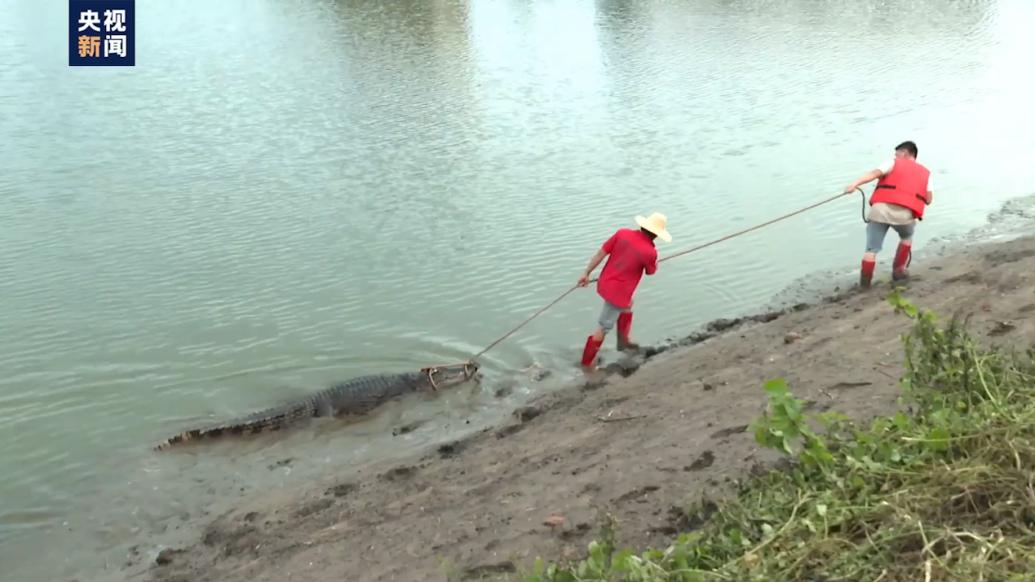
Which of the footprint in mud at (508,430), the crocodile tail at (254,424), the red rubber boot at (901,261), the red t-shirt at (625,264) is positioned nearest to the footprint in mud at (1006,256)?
the red rubber boot at (901,261)

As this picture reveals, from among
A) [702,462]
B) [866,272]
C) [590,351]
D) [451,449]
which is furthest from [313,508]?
[866,272]

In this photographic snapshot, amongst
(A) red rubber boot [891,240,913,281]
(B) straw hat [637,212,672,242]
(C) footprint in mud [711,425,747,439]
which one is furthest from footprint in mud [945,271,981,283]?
(C) footprint in mud [711,425,747,439]

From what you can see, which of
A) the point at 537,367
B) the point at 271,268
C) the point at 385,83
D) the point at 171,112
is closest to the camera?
the point at 537,367

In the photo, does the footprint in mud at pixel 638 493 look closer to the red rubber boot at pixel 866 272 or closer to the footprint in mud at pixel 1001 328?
the footprint in mud at pixel 1001 328

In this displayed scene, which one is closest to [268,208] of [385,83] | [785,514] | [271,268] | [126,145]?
[271,268]

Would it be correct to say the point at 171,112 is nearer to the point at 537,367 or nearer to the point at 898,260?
the point at 537,367

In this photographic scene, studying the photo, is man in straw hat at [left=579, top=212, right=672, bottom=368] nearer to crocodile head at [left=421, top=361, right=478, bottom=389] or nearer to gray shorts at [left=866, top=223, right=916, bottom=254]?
crocodile head at [left=421, top=361, right=478, bottom=389]

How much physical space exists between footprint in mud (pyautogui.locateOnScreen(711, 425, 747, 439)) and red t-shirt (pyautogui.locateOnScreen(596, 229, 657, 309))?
2751 mm

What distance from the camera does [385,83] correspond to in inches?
864

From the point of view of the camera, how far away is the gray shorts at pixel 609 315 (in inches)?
359

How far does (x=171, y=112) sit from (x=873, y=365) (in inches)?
625

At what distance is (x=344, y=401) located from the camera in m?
8.60

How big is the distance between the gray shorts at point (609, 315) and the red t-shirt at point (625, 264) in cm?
9

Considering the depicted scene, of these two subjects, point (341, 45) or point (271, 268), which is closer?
point (271, 268)
